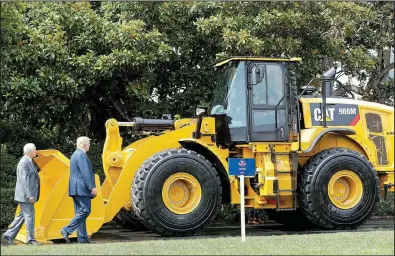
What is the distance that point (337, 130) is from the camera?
1527cm

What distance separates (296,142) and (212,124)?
5.38 ft

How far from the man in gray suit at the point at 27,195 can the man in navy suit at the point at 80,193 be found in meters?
0.55

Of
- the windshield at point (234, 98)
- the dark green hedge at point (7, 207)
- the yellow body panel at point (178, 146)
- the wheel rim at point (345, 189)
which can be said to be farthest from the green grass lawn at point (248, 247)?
the dark green hedge at point (7, 207)

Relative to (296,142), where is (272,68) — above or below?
above

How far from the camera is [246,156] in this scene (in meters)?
15.1

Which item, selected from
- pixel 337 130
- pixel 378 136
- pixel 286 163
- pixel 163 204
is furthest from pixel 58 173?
pixel 378 136

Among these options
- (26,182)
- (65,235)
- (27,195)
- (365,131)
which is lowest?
(65,235)

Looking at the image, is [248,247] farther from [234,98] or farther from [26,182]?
[234,98]

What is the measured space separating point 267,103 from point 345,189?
2300 millimetres

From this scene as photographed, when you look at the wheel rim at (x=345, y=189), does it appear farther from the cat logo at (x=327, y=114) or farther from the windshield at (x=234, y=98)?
the windshield at (x=234, y=98)

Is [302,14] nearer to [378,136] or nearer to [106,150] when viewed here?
[378,136]

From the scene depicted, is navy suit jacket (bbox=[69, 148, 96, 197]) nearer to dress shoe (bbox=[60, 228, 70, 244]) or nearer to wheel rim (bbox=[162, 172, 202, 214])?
dress shoe (bbox=[60, 228, 70, 244])

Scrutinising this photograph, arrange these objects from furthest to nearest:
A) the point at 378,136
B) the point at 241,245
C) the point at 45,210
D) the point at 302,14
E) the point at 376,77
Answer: the point at 376,77 → the point at 302,14 → the point at 378,136 → the point at 45,210 → the point at 241,245

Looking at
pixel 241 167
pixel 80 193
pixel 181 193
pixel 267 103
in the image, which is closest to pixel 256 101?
pixel 267 103
